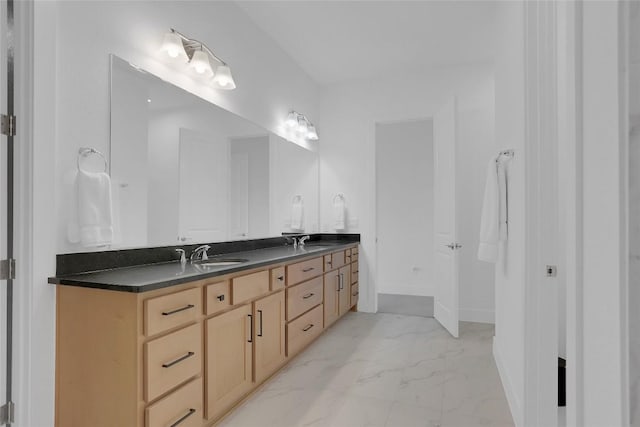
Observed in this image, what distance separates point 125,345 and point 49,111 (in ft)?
3.54

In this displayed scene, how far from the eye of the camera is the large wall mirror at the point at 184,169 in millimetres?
2047

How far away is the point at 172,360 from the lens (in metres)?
1.64

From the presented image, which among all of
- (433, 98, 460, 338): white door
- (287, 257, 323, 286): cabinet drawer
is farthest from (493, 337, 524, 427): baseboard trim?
(287, 257, 323, 286): cabinet drawer

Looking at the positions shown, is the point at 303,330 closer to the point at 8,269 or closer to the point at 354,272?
the point at 354,272

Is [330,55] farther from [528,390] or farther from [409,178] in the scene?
[528,390]

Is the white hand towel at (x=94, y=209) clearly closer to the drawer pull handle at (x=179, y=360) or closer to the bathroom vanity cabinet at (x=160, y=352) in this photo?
the bathroom vanity cabinet at (x=160, y=352)

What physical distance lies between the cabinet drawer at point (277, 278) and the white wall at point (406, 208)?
313cm

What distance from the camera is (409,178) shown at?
5.63m

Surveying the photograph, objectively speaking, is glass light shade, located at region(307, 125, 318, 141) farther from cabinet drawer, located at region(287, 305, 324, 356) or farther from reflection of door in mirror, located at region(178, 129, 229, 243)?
cabinet drawer, located at region(287, 305, 324, 356)

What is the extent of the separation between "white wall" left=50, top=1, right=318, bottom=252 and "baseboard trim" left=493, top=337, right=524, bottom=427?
8.07 feet

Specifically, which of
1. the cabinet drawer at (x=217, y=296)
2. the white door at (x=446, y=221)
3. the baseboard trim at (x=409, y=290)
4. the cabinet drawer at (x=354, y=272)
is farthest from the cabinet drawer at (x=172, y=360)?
the baseboard trim at (x=409, y=290)

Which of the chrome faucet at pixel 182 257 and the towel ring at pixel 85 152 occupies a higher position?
the towel ring at pixel 85 152

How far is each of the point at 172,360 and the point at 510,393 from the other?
77.6 inches

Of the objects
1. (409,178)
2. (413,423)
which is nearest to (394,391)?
(413,423)
